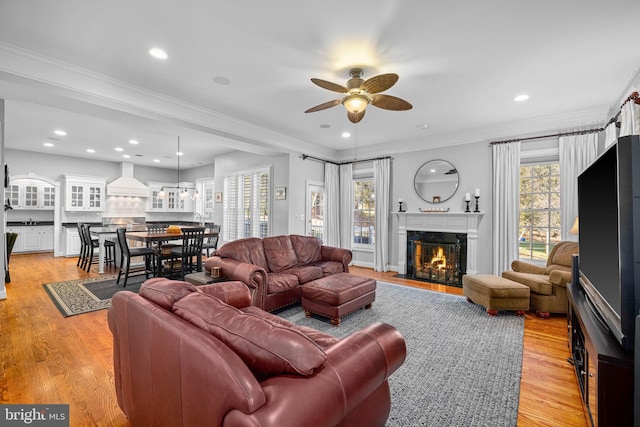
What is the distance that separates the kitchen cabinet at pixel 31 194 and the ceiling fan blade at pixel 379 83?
31.4 ft

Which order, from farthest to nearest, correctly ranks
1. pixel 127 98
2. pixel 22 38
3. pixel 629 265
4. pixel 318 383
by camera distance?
pixel 127 98, pixel 22 38, pixel 629 265, pixel 318 383

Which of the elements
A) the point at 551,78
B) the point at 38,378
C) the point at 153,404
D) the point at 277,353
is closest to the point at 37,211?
the point at 38,378

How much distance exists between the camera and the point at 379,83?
8.95ft

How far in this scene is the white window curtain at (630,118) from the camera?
2943 millimetres

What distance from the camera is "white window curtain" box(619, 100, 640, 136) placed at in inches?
116

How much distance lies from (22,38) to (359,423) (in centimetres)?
403

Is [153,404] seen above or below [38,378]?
above

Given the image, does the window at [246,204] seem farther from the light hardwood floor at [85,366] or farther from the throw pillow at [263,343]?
the throw pillow at [263,343]

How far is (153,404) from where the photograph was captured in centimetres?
130

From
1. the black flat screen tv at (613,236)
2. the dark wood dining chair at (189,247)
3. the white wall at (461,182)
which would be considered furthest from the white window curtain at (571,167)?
the dark wood dining chair at (189,247)

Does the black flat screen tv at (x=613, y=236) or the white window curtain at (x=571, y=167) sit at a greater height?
the white window curtain at (x=571, y=167)

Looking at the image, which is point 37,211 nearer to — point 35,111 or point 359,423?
point 35,111

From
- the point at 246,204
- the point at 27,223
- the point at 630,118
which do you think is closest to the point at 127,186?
the point at 27,223

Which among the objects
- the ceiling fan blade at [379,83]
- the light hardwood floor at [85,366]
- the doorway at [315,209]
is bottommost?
the light hardwood floor at [85,366]
